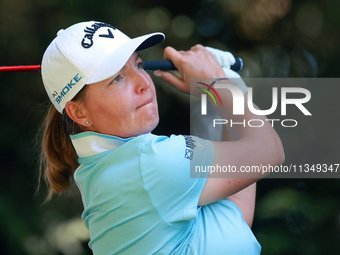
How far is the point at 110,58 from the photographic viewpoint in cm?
80

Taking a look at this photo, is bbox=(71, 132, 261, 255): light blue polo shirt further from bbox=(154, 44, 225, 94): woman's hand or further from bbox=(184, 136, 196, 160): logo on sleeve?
bbox=(154, 44, 225, 94): woman's hand

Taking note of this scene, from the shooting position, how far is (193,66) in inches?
36.8

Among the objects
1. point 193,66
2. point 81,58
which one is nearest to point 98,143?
point 81,58

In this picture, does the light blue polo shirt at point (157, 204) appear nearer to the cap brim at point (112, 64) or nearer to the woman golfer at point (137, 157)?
the woman golfer at point (137, 157)

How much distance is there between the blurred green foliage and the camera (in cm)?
116

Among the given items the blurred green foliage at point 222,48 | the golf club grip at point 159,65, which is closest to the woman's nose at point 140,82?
the golf club grip at point 159,65

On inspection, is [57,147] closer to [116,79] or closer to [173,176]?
[116,79]

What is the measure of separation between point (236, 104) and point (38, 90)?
850 mm

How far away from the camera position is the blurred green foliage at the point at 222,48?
1.16 metres

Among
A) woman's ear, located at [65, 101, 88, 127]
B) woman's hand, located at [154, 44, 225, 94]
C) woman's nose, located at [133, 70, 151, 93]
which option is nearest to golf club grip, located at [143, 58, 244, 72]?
woman's hand, located at [154, 44, 225, 94]

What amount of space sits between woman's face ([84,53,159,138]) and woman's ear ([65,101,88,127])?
2 cm

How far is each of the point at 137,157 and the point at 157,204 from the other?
0.11m

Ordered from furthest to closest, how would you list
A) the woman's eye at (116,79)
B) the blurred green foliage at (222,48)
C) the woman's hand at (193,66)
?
1. the blurred green foliage at (222,48)
2. the woman's hand at (193,66)
3. the woman's eye at (116,79)

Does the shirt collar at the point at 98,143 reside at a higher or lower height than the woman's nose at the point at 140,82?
lower
